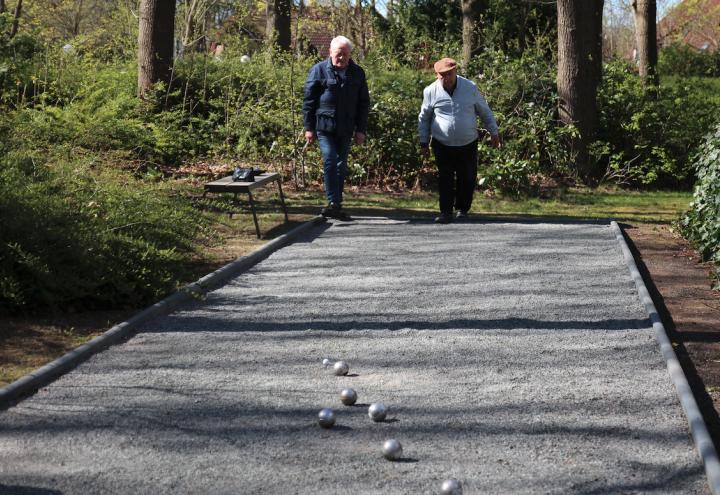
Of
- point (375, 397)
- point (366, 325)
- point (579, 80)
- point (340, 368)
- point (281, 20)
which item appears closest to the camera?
point (375, 397)

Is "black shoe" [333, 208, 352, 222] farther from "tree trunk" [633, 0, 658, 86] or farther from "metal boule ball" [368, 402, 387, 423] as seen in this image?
"tree trunk" [633, 0, 658, 86]

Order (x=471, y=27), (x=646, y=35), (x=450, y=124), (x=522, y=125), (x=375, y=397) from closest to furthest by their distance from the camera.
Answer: (x=375, y=397)
(x=450, y=124)
(x=522, y=125)
(x=471, y=27)
(x=646, y=35)

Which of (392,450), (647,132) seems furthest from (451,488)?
(647,132)

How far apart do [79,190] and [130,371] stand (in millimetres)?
3492

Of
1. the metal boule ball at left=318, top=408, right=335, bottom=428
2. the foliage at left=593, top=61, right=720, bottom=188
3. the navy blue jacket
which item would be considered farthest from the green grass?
the metal boule ball at left=318, top=408, right=335, bottom=428

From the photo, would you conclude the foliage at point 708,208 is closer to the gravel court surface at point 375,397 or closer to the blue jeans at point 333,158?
the gravel court surface at point 375,397

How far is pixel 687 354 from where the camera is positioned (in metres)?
6.78

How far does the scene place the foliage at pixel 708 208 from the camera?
946 cm

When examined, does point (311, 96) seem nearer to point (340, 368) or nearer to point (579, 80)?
point (579, 80)

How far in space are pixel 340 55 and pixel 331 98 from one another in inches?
20.2

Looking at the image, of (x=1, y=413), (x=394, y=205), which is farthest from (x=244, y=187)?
(x=1, y=413)

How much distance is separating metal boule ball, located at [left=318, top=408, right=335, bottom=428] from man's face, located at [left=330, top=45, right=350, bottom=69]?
7980 mm

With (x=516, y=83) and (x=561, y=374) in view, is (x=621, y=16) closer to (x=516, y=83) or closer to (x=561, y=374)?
(x=516, y=83)

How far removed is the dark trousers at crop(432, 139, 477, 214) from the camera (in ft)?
41.5
